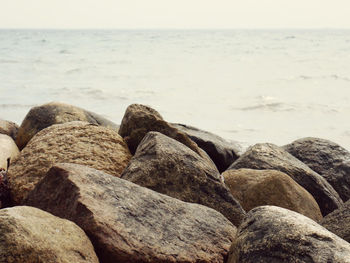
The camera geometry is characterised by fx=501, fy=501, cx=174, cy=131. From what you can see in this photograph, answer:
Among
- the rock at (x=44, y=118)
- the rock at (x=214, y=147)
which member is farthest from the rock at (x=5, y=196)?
the rock at (x=214, y=147)

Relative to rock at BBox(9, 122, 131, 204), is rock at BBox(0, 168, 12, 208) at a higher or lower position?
lower

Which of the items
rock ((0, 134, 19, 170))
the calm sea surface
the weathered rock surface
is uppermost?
the weathered rock surface

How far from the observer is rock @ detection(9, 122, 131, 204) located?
3.40 meters

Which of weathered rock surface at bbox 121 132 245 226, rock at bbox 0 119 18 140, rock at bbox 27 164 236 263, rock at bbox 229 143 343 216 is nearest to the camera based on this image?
rock at bbox 27 164 236 263

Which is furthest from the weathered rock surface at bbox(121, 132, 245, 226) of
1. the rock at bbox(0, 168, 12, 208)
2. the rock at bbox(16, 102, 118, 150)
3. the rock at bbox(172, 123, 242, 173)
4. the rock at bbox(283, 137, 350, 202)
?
the rock at bbox(283, 137, 350, 202)

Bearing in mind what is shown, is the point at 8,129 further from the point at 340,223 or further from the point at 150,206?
the point at 340,223

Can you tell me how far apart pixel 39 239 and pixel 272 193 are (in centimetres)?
210

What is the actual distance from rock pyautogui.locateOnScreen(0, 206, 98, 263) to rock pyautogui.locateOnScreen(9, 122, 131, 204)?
1.20 metres

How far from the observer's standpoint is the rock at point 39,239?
194cm

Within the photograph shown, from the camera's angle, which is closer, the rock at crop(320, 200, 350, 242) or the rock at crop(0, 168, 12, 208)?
the rock at crop(320, 200, 350, 242)

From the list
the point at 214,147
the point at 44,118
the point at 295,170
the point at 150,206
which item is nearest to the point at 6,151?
the point at 44,118

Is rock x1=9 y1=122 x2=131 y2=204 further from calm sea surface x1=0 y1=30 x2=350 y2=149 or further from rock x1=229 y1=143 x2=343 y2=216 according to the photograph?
calm sea surface x1=0 y1=30 x2=350 y2=149

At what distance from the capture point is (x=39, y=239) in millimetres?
2010

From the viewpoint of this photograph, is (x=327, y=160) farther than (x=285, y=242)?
Yes
